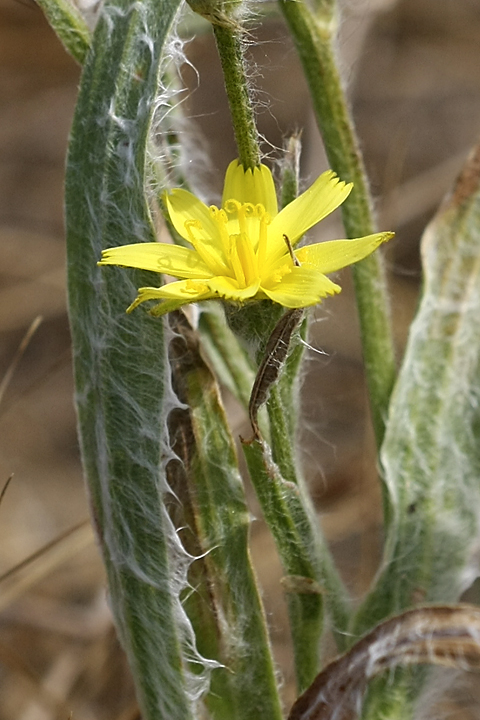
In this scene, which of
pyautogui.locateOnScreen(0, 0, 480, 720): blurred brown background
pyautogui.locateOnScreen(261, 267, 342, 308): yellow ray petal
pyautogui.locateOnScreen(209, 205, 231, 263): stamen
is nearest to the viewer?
pyautogui.locateOnScreen(261, 267, 342, 308): yellow ray petal

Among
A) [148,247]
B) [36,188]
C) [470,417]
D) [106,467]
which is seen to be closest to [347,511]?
[470,417]

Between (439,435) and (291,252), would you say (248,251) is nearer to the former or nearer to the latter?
(291,252)

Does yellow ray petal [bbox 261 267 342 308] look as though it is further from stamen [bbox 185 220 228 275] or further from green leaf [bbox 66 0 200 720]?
green leaf [bbox 66 0 200 720]

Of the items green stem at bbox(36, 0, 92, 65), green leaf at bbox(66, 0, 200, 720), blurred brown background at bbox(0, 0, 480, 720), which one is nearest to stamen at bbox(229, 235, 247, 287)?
green leaf at bbox(66, 0, 200, 720)

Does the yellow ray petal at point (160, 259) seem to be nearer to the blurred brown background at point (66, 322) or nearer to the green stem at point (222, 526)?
the green stem at point (222, 526)

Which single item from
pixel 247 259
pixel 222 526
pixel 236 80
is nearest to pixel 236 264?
pixel 247 259

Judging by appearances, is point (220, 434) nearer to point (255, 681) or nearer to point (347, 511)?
point (255, 681)

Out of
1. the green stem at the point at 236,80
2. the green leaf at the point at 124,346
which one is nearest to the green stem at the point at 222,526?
the green leaf at the point at 124,346

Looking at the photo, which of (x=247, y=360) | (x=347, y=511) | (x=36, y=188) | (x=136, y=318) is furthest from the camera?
(x=36, y=188)
